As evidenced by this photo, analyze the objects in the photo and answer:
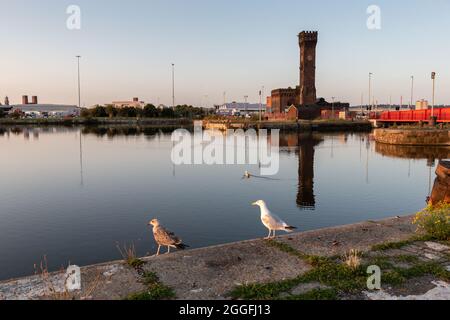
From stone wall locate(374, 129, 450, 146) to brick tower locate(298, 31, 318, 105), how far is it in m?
72.7

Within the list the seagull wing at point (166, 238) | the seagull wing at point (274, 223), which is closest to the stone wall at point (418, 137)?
the seagull wing at point (274, 223)

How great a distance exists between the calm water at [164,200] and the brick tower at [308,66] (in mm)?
93390

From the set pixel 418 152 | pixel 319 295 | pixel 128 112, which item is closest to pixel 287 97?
pixel 128 112


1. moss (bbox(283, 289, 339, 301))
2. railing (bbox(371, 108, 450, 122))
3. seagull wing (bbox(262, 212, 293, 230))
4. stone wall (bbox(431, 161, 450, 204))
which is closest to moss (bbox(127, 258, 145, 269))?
moss (bbox(283, 289, 339, 301))

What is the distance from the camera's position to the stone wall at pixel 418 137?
171ft

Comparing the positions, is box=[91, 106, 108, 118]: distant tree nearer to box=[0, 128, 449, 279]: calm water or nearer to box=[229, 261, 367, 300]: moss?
box=[0, 128, 449, 279]: calm water

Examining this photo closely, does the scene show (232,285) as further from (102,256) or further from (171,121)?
(171,121)

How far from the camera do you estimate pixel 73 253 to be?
12789 mm

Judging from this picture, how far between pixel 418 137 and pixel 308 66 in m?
78.5

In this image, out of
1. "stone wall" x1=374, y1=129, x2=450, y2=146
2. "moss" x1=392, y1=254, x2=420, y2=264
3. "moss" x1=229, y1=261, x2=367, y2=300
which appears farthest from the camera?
"stone wall" x1=374, y1=129, x2=450, y2=146

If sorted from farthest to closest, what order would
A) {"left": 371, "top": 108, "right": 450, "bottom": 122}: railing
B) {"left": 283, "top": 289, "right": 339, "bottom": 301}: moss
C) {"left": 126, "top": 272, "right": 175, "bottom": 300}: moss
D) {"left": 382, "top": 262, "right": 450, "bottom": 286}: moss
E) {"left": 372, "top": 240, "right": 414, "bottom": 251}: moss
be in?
{"left": 371, "top": 108, "right": 450, "bottom": 122}: railing, {"left": 372, "top": 240, "right": 414, "bottom": 251}: moss, {"left": 382, "top": 262, "right": 450, "bottom": 286}: moss, {"left": 126, "top": 272, "right": 175, "bottom": 300}: moss, {"left": 283, "top": 289, "right": 339, "bottom": 301}: moss

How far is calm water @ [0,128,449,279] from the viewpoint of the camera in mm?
14008

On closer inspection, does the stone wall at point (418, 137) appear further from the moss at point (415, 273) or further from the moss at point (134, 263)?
the moss at point (134, 263)
